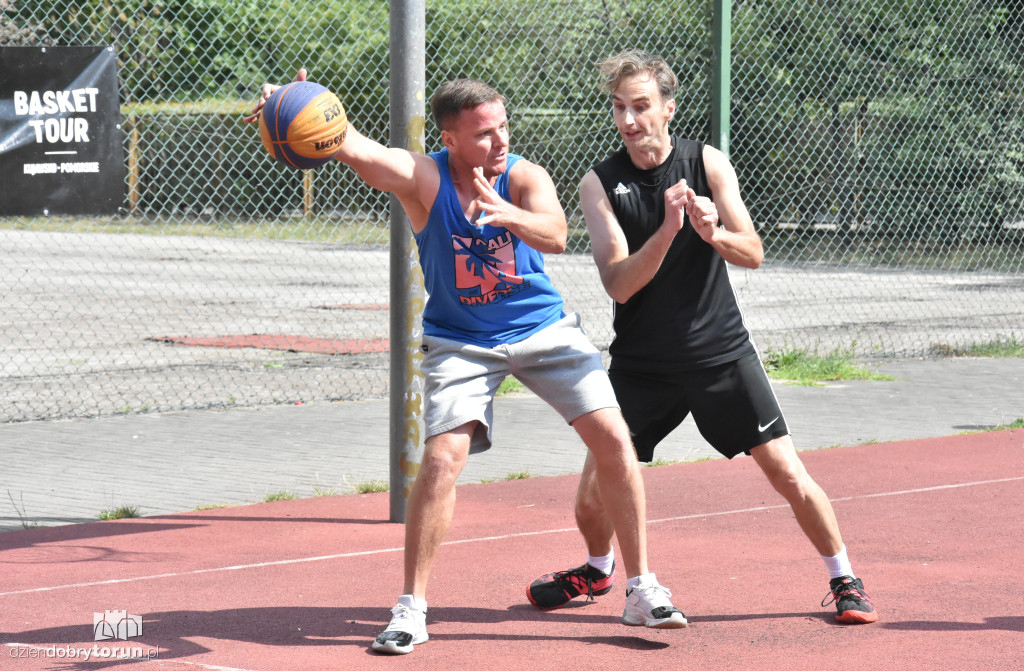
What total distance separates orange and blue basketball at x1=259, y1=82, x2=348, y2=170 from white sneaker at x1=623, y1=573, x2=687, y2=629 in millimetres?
1833

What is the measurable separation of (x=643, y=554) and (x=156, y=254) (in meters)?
19.1

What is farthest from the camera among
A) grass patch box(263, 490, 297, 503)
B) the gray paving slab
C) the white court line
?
the gray paving slab

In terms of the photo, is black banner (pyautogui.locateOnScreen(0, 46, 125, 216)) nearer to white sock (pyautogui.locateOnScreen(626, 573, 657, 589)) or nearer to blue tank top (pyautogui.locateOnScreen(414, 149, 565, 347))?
blue tank top (pyautogui.locateOnScreen(414, 149, 565, 347))

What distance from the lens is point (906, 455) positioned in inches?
309

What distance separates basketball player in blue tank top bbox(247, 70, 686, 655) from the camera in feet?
14.6

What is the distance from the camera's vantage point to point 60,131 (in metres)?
7.75

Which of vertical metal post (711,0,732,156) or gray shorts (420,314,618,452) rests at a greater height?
vertical metal post (711,0,732,156)

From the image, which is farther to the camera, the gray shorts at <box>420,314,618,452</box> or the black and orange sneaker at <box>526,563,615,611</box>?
the black and orange sneaker at <box>526,563,615,611</box>

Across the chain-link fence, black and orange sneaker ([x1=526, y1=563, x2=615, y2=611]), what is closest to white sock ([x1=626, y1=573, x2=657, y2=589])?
black and orange sneaker ([x1=526, y1=563, x2=615, y2=611])

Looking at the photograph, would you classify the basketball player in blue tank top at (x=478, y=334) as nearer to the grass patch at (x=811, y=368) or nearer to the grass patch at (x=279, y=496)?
the grass patch at (x=279, y=496)

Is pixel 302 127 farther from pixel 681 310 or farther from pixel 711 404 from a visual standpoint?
pixel 711 404

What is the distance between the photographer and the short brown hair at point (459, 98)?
449cm

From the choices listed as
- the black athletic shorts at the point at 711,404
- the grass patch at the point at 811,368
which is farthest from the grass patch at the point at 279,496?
the grass patch at the point at 811,368

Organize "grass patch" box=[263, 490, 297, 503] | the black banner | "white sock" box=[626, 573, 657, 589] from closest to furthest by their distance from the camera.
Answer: "white sock" box=[626, 573, 657, 589]
"grass patch" box=[263, 490, 297, 503]
the black banner
